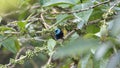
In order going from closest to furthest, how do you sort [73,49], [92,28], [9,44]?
[73,49]
[92,28]
[9,44]

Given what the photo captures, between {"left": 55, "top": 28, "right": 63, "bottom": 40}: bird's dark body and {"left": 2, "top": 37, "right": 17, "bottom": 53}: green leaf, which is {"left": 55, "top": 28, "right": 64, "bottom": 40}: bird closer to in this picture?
{"left": 55, "top": 28, "right": 63, "bottom": 40}: bird's dark body

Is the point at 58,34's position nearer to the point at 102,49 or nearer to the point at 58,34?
the point at 58,34

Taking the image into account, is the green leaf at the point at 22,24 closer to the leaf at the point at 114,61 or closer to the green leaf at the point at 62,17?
the green leaf at the point at 62,17

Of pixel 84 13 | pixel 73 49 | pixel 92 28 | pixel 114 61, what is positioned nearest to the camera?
pixel 73 49

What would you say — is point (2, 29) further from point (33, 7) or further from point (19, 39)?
point (33, 7)

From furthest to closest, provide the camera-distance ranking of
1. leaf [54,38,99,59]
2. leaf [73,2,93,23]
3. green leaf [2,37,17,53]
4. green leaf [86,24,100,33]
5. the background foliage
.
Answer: green leaf [2,37,17,53], green leaf [86,24,100,33], leaf [73,2,93,23], the background foliage, leaf [54,38,99,59]

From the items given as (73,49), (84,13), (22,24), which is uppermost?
(22,24)

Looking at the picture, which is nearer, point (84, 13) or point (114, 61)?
point (114, 61)

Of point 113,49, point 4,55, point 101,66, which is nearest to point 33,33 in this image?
point 101,66

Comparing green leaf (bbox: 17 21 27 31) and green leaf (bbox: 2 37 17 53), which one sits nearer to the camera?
green leaf (bbox: 17 21 27 31)

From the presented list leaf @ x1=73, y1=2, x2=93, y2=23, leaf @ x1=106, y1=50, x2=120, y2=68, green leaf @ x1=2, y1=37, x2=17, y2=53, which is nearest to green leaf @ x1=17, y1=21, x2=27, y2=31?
green leaf @ x1=2, y1=37, x2=17, y2=53

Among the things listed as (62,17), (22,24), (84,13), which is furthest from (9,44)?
(84,13)
